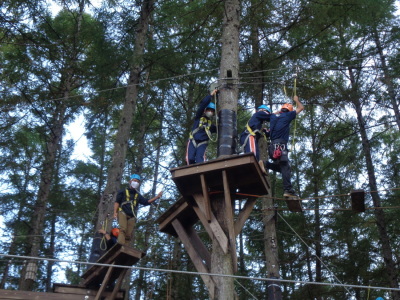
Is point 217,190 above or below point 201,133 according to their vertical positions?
below

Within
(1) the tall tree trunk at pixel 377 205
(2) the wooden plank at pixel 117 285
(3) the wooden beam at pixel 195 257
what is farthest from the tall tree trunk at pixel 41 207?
(1) the tall tree trunk at pixel 377 205

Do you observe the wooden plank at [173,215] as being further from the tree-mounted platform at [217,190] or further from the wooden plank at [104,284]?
the wooden plank at [104,284]

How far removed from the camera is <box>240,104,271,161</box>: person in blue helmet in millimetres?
6555

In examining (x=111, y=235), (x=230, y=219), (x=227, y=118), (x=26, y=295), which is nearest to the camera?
(x=230, y=219)

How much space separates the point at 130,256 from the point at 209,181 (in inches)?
103

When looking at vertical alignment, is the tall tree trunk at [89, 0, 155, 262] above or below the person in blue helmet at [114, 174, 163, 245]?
above

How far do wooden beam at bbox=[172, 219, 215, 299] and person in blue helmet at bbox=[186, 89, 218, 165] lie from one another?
1.02 meters

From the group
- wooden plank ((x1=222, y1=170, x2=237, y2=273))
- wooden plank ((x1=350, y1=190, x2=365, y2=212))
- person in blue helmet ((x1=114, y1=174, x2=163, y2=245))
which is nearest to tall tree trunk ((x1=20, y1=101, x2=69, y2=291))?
person in blue helmet ((x1=114, y1=174, x2=163, y2=245))

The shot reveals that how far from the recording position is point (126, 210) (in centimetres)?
811

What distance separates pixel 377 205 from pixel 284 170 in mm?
6166

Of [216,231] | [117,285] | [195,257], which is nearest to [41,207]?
[117,285]

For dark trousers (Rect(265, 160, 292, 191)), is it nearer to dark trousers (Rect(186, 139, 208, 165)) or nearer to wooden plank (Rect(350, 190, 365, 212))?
wooden plank (Rect(350, 190, 365, 212))

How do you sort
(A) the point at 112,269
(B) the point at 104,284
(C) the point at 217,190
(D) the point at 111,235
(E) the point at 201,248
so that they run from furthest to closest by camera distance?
(D) the point at 111,235
(A) the point at 112,269
(B) the point at 104,284
(E) the point at 201,248
(C) the point at 217,190

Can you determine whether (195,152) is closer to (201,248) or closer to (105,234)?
(201,248)
